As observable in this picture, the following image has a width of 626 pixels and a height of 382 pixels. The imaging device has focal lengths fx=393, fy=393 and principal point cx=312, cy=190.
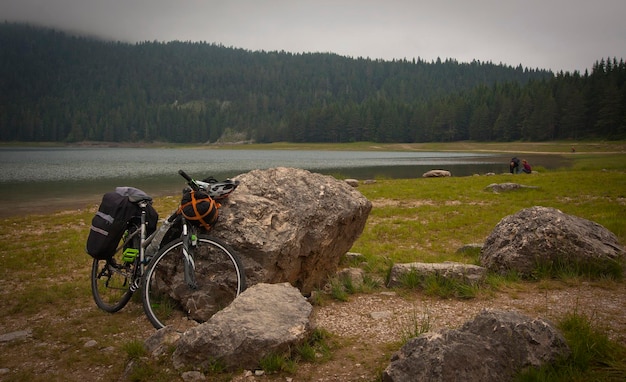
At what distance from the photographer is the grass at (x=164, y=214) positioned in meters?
4.90

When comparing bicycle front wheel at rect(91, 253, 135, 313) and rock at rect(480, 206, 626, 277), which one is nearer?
→ bicycle front wheel at rect(91, 253, 135, 313)

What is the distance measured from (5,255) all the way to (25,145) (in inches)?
8874

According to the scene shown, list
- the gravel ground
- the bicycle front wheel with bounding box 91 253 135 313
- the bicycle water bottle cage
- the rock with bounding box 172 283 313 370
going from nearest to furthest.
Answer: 1. the rock with bounding box 172 283 313 370
2. the gravel ground
3. the bicycle water bottle cage
4. the bicycle front wheel with bounding box 91 253 135 313

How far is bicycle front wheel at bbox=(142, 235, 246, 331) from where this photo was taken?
6113 millimetres

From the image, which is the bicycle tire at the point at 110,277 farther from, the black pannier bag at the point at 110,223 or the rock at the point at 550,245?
the rock at the point at 550,245

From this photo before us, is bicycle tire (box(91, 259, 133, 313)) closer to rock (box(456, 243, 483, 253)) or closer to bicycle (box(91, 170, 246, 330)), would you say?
bicycle (box(91, 170, 246, 330))

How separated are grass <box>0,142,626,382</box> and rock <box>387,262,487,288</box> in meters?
0.20

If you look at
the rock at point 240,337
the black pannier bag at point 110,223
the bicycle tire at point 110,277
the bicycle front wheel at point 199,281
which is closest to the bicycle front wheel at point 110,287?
the bicycle tire at point 110,277

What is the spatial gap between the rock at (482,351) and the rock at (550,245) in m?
4.11

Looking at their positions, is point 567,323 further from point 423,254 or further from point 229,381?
point 423,254

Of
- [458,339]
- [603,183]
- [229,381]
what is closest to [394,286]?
[458,339]

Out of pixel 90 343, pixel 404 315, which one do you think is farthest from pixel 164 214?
pixel 404 315

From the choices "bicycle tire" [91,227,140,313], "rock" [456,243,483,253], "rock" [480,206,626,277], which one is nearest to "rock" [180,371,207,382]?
"bicycle tire" [91,227,140,313]

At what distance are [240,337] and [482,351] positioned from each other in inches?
105
